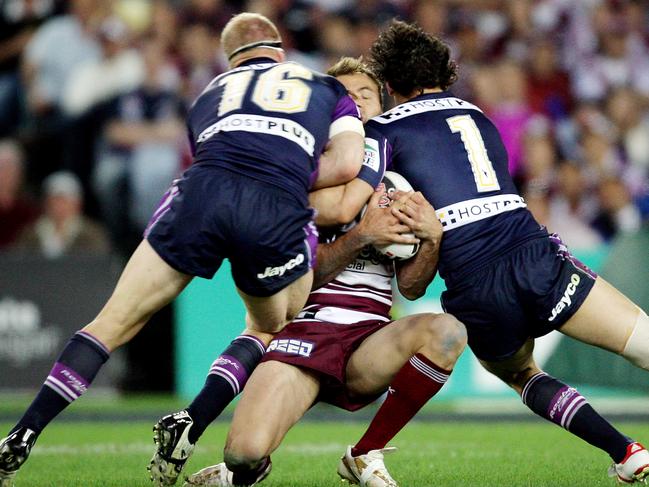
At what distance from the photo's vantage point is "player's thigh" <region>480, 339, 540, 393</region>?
17.6 feet

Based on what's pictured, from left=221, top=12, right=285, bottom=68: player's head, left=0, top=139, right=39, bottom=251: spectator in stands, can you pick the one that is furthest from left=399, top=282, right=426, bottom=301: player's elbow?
left=0, top=139, right=39, bottom=251: spectator in stands

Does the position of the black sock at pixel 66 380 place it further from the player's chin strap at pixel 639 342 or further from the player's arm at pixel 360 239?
the player's chin strap at pixel 639 342

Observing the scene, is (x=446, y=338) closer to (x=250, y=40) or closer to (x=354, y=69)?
(x=354, y=69)

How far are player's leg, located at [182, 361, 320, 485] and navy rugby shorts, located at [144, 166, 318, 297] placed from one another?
0.50 metres

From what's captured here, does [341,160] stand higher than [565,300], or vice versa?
[341,160]

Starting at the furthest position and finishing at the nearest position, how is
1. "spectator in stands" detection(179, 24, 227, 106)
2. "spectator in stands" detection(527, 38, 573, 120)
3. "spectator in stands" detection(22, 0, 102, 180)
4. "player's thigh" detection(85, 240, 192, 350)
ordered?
1. "spectator in stands" detection(527, 38, 573, 120)
2. "spectator in stands" detection(179, 24, 227, 106)
3. "spectator in stands" detection(22, 0, 102, 180)
4. "player's thigh" detection(85, 240, 192, 350)

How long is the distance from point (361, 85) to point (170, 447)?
2.14m

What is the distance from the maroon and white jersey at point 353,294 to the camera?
536cm

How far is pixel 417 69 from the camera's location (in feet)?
17.9

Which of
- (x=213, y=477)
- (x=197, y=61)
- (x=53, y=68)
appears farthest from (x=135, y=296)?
(x=53, y=68)

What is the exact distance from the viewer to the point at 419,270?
17.2ft

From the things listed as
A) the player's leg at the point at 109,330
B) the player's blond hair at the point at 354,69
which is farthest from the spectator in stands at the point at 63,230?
the player's leg at the point at 109,330

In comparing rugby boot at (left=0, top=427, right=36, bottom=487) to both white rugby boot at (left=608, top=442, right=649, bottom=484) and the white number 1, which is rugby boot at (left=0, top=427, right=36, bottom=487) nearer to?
the white number 1

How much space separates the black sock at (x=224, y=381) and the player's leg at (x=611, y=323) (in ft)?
4.94
